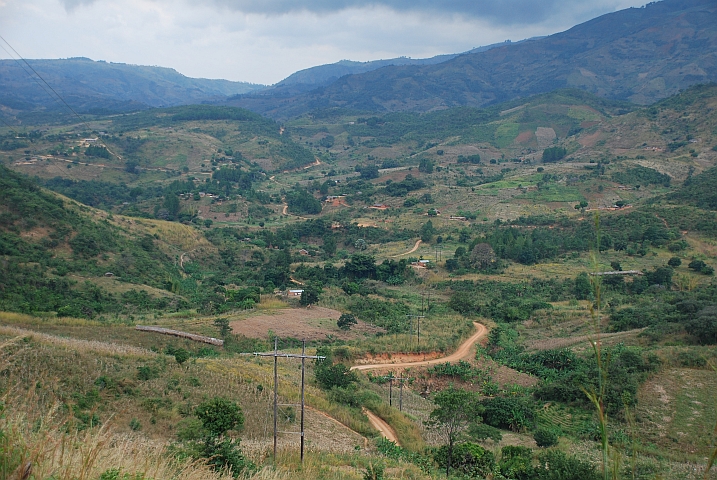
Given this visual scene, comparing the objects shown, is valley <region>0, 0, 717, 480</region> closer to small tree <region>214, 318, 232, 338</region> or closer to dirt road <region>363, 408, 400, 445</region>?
dirt road <region>363, 408, 400, 445</region>

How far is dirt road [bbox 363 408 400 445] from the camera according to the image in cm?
1620

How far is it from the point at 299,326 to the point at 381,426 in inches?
500

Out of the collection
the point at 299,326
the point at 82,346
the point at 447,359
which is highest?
the point at 82,346

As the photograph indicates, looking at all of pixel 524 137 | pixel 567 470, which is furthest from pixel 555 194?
pixel 567 470

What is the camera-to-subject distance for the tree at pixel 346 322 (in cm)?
2967

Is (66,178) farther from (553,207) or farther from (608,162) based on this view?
(608,162)

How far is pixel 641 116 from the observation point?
8912cm

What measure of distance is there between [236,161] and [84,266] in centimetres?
6503

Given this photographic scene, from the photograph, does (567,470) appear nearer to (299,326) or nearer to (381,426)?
(381,426)

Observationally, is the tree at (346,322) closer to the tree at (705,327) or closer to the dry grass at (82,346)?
the dry grass at (82,346)

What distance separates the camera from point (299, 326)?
28.9m

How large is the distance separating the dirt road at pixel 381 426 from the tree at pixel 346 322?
11.6 meters

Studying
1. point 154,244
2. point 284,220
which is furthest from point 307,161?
point 154,244

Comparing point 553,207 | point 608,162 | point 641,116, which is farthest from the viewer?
point 641,116
